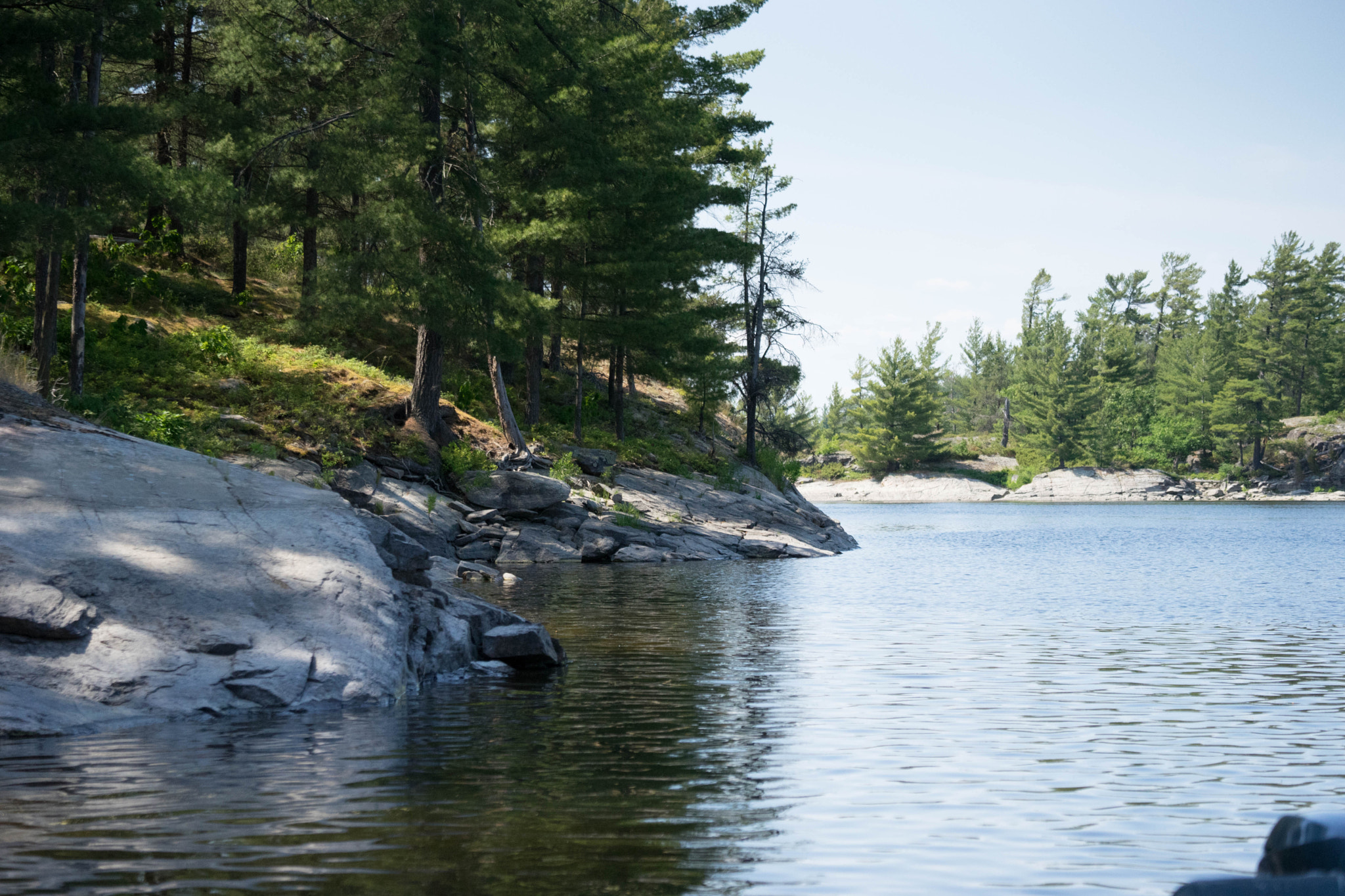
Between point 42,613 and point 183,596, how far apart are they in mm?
1196

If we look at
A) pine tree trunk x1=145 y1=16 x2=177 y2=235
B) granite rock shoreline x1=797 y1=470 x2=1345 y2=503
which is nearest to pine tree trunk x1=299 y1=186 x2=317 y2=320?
pine tree trunk x1=145 y1=16 x2=177 y2=235

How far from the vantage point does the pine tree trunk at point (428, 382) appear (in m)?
25.8

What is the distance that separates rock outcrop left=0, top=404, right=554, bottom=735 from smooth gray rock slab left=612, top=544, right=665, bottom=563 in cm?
1365

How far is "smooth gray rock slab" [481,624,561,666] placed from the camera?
38.2 feet

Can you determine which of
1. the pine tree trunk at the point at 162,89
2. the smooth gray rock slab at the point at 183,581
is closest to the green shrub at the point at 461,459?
the pine tree trunk at the point at 162,89

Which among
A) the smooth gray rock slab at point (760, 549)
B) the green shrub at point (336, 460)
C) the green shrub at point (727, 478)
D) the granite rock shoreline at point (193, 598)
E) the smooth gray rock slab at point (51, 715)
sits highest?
the green shrub at point (336, 460)

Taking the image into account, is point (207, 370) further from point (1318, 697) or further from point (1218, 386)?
point (1218, 386)

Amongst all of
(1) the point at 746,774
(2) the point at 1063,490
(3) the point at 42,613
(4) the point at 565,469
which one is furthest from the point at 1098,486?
(3) the point at 42,613

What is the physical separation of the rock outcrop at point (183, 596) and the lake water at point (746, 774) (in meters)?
0.53

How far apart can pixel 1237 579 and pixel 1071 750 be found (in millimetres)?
17663

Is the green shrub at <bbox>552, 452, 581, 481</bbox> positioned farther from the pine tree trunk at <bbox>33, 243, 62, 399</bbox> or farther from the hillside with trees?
the hillside with trees

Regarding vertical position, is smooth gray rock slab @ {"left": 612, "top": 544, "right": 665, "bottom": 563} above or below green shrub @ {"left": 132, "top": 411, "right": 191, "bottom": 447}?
below

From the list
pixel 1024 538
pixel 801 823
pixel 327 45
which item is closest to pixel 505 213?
pixel 327 45

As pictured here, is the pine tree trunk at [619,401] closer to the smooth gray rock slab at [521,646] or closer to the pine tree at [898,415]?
the smooth gray rock slab at [521,646]
